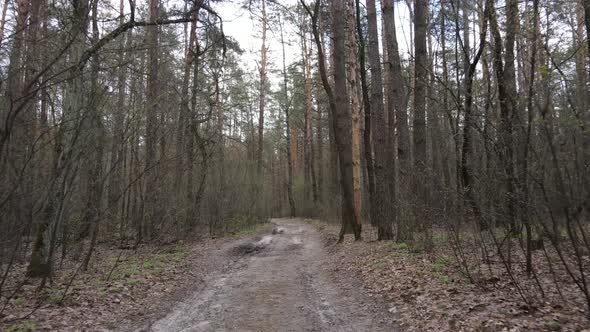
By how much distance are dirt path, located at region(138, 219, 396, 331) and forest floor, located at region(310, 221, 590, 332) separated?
1.36 feet

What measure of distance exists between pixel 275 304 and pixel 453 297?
2564 mm

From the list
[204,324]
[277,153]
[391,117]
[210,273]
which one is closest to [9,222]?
[204,324]

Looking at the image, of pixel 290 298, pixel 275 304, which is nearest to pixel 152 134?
pixel 290 298

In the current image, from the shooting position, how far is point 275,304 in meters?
6.44

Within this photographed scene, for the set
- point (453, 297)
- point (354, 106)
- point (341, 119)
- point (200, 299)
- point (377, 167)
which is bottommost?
point (200, 299)

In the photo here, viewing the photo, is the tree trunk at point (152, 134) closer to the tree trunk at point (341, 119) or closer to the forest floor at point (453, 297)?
the tree trunk at point (341, 119)

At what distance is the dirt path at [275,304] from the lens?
5.45 metres

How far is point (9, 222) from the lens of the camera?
4.95m

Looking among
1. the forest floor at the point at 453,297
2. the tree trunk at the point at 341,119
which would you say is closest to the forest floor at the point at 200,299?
the forest floor at the point at 453,297

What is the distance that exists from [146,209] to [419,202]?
25.6 ft

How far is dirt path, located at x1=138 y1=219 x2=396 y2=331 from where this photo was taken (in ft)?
17.9

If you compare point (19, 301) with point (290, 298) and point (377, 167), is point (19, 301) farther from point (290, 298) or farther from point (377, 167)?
point (377, 167)

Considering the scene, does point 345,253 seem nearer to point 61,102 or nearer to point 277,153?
point 61,102

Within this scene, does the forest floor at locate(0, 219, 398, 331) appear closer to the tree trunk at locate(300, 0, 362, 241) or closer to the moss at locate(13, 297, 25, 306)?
the moss at locate(13, 297, 25, 306)
